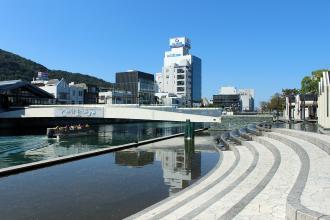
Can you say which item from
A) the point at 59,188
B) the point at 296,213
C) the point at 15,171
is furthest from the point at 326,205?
the point at 15,171

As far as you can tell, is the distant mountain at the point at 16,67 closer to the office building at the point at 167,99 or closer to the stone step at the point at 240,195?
the office building at the point at 167,99

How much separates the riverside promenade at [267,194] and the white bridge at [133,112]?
3755 centimetres

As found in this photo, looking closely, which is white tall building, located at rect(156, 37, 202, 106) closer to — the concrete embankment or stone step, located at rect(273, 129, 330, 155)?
the concrete embankment

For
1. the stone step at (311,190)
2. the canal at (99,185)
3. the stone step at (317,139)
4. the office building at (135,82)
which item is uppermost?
the office building at (135,82)

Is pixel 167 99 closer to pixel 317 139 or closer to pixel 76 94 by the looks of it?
pixel 76 94

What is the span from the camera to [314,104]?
59.0 meters

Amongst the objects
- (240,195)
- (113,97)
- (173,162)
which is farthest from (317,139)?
(113,97)

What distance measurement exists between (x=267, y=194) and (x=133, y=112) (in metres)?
47.5

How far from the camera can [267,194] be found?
31.3 ft

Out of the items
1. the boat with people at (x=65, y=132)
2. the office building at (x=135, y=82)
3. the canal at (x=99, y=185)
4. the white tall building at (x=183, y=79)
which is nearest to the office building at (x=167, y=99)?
the office building at (x=135, y=82)

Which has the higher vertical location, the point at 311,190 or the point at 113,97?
the point at 113,97

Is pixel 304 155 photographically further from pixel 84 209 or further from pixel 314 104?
pixel 314 104

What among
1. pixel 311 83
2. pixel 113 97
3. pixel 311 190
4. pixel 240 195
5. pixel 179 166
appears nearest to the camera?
pixel 311 190

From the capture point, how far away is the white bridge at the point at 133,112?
2093 inches
